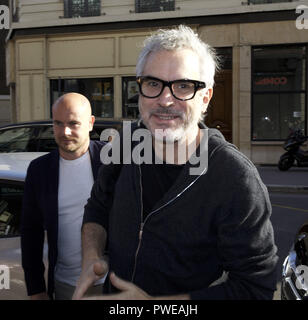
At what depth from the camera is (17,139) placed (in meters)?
6.58

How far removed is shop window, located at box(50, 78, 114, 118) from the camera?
1520 cm

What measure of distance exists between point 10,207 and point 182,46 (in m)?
1.88

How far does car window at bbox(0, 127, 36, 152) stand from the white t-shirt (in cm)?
410

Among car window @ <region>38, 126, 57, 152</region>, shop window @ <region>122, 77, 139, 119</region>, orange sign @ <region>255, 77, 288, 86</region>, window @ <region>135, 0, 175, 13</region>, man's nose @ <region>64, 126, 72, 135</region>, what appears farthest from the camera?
shop window @ <region>122, 77, 139, 119</region>

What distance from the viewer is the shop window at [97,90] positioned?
49.9 ft

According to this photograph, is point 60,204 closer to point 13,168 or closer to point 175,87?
point 13,168

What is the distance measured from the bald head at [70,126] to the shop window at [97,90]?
41.7 ft

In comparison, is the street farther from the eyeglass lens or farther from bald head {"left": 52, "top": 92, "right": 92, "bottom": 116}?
the eyeglass lens

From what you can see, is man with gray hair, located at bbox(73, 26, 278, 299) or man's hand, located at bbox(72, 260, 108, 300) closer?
man with gray hair, located at bbox(73, 26, 278, 299)

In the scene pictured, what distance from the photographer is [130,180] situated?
1637 mm

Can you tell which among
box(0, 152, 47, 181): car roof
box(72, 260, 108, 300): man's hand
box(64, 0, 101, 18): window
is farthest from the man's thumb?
box(64, 0, 101, 18): window

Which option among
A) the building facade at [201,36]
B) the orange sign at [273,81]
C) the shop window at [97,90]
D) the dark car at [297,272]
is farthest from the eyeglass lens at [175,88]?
the shop window at [97,90]

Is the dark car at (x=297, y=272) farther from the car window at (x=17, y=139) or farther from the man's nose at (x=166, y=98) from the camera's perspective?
the car window at (x=17, y=139)
